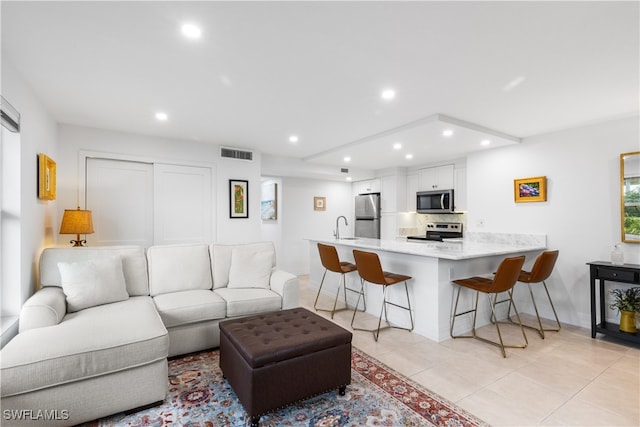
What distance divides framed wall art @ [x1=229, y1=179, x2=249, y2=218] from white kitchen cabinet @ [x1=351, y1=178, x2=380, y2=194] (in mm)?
3058

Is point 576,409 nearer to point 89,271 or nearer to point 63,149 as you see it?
point 89,271

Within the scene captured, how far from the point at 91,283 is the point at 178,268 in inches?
30.0

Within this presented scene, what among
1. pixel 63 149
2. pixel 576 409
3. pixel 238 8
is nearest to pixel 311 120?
pixel 238 8

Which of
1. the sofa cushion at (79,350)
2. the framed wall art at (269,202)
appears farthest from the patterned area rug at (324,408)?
the framed wall art at (269,202)

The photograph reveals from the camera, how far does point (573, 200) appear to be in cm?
373

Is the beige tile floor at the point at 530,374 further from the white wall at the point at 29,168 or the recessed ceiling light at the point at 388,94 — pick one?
the white wall at the point at 29,168

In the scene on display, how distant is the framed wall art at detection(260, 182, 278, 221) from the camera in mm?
6461

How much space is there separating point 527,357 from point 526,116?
247 centimetres

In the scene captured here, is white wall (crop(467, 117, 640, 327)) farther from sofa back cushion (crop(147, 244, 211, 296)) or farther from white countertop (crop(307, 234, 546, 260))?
sofa back cushion (crop(147, 244, 211, 296))

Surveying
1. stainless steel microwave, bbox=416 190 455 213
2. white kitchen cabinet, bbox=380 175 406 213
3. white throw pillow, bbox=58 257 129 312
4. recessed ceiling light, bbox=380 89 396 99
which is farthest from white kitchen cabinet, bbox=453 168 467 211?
white throw pillow, bbox=58 257 129 312

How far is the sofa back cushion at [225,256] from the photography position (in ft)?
11.1

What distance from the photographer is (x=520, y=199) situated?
4.21 meters

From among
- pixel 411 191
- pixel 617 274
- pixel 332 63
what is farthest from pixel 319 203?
pixel 617 274

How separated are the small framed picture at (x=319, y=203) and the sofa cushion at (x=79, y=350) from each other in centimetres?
485
